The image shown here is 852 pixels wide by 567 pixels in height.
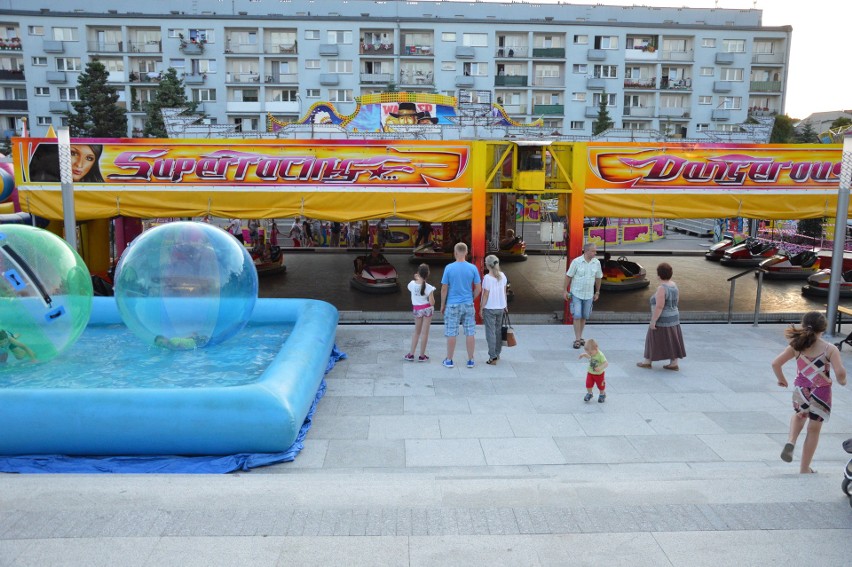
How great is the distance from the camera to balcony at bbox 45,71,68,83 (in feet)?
168

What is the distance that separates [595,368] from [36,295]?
6.74m

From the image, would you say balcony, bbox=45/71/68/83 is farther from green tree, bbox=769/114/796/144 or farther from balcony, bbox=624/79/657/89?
green tree, bbox=769/114/796/144

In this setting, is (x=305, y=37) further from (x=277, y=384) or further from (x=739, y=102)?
(x=277, y=384)

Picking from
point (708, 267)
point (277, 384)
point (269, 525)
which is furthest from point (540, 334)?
point (708, 267)

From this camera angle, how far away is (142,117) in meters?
52.0

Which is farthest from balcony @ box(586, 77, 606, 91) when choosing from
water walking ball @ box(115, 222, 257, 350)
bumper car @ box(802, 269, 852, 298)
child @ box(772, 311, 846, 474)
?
child @ box(772, 311, 846, 474)

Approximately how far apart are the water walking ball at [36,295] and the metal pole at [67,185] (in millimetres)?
Answer: 3922

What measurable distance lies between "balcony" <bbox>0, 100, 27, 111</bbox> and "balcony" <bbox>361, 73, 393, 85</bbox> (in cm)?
2685

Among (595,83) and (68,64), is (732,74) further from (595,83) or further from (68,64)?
(68,64)

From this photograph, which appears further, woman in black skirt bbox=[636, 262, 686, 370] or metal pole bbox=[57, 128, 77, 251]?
metal pole bbox=[57, 128, 77, 251]

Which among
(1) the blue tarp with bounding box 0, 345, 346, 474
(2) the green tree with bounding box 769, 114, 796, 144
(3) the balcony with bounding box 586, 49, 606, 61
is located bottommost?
(1) the blue tarp with bounding box 0, 345, 346, 474

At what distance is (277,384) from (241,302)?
2.27 metres

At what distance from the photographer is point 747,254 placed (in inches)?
911

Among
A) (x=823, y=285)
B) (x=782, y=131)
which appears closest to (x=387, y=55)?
(x=782, y=131)
